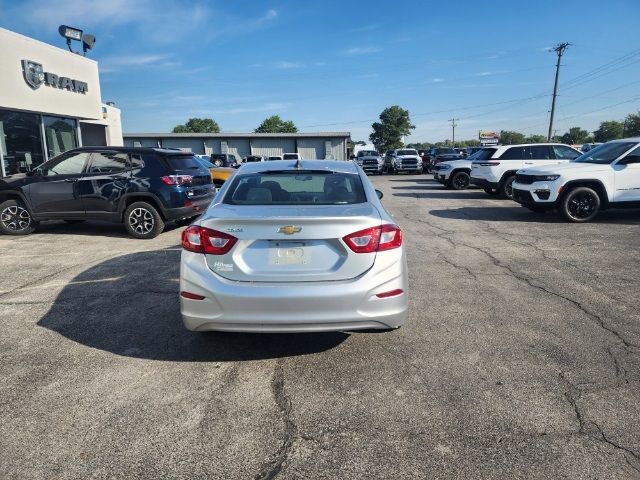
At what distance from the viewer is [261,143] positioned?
162 ft

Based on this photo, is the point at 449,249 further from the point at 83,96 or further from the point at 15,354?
the point at 83,96

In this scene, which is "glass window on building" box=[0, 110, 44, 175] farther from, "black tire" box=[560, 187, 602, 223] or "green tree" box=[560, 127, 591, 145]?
"green tree" box=[560, 127, 591, 145]

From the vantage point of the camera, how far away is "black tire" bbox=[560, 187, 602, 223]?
33.4 feet

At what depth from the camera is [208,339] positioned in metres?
4.12

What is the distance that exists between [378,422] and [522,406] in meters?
0.99

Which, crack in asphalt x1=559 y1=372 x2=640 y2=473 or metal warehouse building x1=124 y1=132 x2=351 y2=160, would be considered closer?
crack in asphalt x1=559 y1=372 x2=640 y2=473

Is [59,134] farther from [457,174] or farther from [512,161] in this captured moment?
[512,161]

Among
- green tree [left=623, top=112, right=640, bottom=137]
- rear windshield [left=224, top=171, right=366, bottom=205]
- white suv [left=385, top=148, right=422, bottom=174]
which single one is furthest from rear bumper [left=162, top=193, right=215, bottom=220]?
green tree [left=623, top=112, right=640, bottom=137]

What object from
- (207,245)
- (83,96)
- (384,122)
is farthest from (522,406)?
(384,122)

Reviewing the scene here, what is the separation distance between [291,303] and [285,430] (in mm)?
859

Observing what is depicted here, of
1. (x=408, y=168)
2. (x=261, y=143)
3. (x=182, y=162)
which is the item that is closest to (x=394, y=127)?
(x=261, y=143)

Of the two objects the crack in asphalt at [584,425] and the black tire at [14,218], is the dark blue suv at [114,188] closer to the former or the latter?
the black tire at [14,218]

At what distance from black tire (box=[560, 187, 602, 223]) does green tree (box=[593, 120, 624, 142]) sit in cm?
9819

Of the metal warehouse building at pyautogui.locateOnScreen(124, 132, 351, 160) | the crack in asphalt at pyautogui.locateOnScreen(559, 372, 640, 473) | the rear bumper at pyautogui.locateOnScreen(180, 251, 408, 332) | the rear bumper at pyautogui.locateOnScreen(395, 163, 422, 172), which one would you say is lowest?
the crack in asphalt at pyautogui.locateOnScreen(559, 372, 640, 473)
